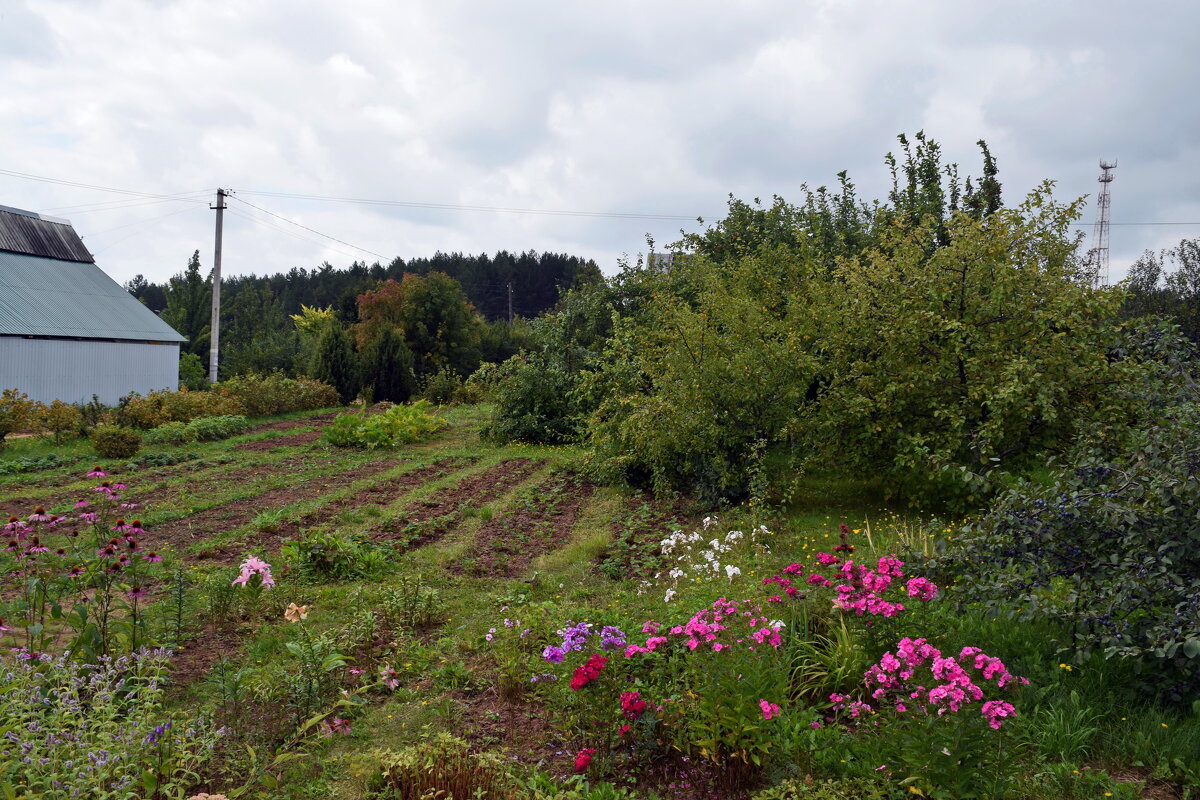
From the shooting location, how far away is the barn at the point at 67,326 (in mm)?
17625

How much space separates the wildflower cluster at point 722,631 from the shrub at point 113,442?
1181cm

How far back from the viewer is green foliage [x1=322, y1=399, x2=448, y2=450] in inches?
578

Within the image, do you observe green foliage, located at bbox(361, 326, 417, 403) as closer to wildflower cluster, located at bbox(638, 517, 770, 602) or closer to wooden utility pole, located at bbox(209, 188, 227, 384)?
wooden utility pole, located at bbox(209, 188, 227, 384)

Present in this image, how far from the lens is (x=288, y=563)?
640cm

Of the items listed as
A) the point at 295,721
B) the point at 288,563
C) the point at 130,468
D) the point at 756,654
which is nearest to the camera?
the point at 756,654

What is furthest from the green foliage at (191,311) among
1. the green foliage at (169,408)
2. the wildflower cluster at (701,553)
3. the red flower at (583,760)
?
the red flower at (583,760)

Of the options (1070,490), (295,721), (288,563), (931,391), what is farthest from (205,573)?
(931,391)

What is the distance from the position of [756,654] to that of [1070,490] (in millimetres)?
2032

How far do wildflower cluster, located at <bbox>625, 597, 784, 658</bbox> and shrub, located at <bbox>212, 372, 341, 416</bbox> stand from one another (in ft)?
57.5

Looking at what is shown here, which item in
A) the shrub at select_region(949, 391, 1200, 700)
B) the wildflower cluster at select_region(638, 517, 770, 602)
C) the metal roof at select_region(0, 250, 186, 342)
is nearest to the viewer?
the shrub at select_region(949, 391, 1200, 700)

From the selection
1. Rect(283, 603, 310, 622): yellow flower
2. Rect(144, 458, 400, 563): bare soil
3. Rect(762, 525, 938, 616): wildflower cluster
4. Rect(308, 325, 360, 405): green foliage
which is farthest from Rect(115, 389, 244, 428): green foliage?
Rect(762, 525, 938, 616): wildflower cluster

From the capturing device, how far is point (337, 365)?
23.7 metres

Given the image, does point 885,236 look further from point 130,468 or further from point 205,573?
point 130,468

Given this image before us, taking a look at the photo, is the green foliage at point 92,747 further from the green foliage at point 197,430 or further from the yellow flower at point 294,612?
the green foliage at point 197,430
